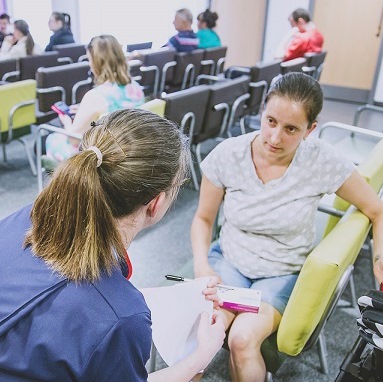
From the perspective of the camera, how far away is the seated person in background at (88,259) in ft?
2.48

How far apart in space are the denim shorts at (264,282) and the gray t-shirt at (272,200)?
0.02m

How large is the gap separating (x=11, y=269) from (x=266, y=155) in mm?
931

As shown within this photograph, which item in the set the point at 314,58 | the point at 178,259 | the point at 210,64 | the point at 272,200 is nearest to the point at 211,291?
the point at 272,200

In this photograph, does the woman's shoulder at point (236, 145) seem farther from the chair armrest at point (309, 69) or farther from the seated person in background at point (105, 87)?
the chair armrest at point (309, 69)

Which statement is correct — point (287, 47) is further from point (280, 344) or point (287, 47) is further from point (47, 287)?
point (47, 287)

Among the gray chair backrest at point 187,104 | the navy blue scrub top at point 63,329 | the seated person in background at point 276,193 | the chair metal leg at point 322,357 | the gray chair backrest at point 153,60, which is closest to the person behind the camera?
the navy blue scrub top at point 63,329

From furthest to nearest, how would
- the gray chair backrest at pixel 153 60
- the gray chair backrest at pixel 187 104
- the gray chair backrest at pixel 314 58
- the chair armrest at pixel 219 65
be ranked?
1. the chair armrest at pixel 219 65
2. the gray chair backrest at pixel 314 58
3. the gray chair backrest at pixel 153 60
4. the gray chair backrest at pixel 187 104

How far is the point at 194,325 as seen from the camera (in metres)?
1.26

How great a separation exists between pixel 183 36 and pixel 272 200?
4.04m

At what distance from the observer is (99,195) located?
82 cm

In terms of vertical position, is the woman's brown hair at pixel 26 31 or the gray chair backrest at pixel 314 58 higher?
the woman's brown hair at pixel 26 31

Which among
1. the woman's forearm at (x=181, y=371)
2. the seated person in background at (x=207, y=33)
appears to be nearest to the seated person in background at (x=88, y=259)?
the woman's forearm at (x=181, y=371)

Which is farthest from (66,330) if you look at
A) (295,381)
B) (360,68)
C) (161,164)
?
(360,68)

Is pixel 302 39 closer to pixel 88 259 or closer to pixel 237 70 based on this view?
pixel 237 70
